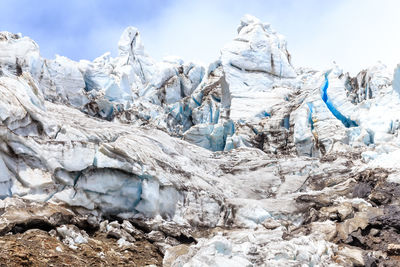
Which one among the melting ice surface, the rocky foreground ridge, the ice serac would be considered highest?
the ice serac

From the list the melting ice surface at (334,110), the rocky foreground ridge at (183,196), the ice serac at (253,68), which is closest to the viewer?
the rocky foreground ridge at (183,196)

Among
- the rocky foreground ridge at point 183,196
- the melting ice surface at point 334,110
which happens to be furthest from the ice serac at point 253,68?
the rocky foreground ridge at point 183,196

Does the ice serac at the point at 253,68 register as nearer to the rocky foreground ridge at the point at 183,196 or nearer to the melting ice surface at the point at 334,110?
the melting ice surface at the point at 334,110

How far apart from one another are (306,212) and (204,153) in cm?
755

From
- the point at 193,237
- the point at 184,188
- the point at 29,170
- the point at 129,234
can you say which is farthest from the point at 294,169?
the point at 29,170

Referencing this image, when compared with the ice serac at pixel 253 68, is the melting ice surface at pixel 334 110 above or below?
below

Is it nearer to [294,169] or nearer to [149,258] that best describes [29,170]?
[149,258]

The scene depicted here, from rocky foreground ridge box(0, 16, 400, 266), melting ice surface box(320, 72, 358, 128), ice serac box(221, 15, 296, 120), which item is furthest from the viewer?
ice serac box(221, 15, 296, 120)

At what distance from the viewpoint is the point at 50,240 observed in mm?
7250

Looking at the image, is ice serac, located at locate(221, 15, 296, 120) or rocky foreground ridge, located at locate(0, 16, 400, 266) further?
ice serac, located at locate(221, 15, 296, 120)

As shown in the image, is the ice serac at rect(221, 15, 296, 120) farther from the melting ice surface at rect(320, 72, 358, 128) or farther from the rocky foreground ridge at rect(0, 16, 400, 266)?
the rocky foreground ridge at rect(0, 16, 400, 266)

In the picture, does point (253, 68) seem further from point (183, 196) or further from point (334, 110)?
point (183, 196)

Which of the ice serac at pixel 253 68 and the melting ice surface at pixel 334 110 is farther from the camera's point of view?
the ice serac at pixel 253 68

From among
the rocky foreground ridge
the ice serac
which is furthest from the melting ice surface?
the ice serac
